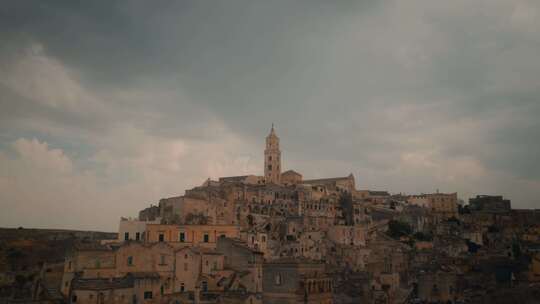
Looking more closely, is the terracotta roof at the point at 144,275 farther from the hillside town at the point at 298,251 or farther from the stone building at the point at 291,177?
the stone building at the point at 291,177

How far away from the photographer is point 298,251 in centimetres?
A: 7831

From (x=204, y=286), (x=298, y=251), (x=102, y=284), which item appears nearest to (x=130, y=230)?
(x=204, y=286)

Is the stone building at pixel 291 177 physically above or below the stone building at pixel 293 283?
above

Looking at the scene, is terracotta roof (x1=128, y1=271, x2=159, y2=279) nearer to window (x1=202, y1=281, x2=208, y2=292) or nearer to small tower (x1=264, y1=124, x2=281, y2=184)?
window (x1=202, y1=281, x2=208, y2=292)

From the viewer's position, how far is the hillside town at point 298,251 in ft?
163

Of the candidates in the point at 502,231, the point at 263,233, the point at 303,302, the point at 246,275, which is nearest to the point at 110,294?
the point at 246,275

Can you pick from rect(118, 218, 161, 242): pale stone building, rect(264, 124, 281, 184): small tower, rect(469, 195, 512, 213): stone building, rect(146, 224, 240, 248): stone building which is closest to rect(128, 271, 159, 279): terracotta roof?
rect(146, 224, 240, 248): stone building

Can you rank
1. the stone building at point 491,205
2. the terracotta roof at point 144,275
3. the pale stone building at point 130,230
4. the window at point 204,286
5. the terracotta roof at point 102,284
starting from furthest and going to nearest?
the stone building at point 491,205, the pale stone building at point 130,230, the window at point 204,286, the terracotta roof at point 144,275, the terracotta roof at point 102,284

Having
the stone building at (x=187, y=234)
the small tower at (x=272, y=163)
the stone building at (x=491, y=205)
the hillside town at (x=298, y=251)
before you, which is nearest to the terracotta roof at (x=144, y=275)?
the hillside town at (x=298, y=251)

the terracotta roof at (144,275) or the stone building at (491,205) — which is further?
the stone building at (491,205)

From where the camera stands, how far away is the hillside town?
49.8 m

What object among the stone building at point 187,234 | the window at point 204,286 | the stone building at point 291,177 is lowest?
the window at point 204,286

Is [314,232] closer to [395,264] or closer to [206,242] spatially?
[395,264]

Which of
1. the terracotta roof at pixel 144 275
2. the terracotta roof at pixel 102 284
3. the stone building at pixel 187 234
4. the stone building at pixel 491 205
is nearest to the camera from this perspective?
the terracotta roof at pixel 102 284
